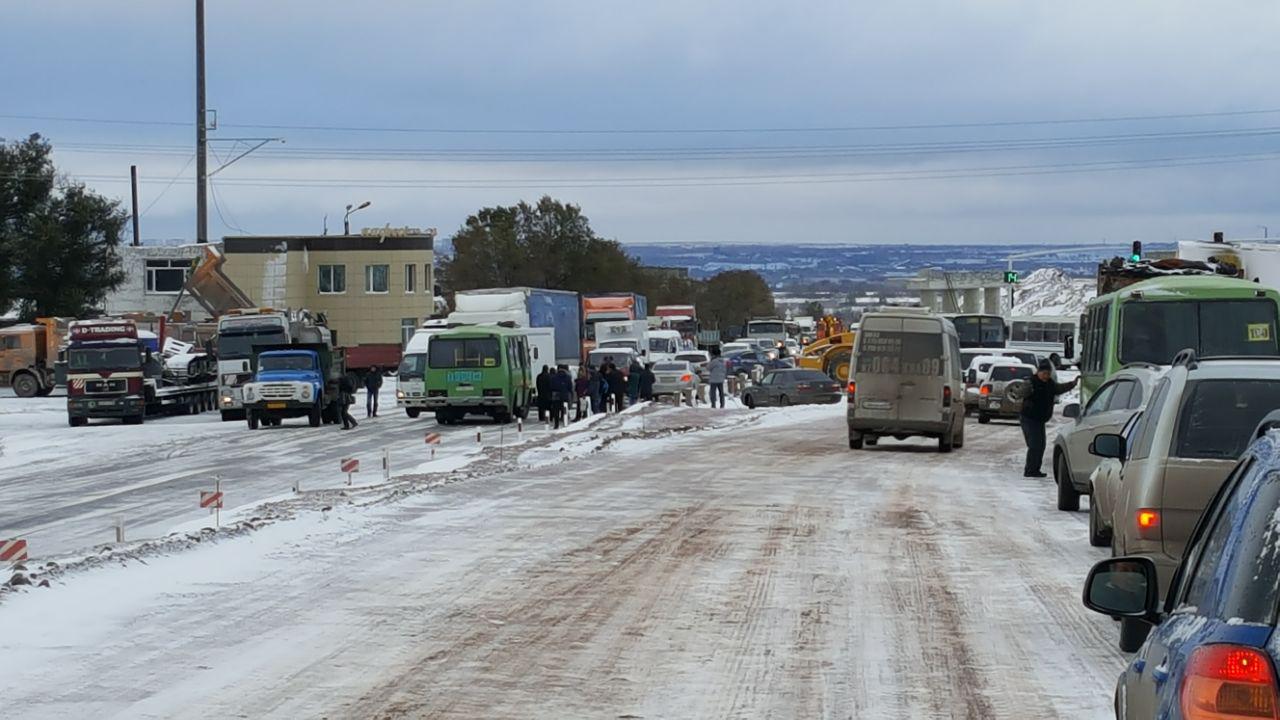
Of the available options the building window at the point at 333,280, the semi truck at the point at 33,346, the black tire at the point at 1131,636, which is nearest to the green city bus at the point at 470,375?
the semi truck at the point at 33,346

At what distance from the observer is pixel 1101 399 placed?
19.0 meters

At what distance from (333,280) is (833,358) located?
3584 cm

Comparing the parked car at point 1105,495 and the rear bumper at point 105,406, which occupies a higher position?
the parked car at point 1105,495

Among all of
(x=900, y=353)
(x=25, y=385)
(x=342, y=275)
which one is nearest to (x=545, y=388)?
(x=900, y=353)

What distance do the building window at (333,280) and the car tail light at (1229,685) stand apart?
92.4m

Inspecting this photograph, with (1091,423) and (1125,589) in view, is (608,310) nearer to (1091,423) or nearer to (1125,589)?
(1091,423)

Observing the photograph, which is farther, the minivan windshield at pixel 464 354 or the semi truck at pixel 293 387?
the minivan windshield at pixel 464 354

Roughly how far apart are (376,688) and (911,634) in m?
3.61

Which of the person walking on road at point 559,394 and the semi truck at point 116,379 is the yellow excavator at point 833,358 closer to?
the person walking on road at point 559,394

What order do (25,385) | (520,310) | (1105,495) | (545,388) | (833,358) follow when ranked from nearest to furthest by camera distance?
(1105,495), (545,388), (520,310), (25,385), (833,358)

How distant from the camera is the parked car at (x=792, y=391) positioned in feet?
185

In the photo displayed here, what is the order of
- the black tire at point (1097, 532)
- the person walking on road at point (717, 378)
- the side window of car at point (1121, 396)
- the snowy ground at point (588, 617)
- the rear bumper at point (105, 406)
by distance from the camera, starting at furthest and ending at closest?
the person walking on road at point (717, 378) < the rear bumper at point (105, 406) < the side window of car at point (1121, 396) < the black tire at point (1097, 532) < the snowy ground at point (588, 617)

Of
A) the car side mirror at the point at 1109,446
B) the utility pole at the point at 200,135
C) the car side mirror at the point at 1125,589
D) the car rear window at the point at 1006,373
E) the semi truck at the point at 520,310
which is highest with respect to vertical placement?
the utility pole at the point at 200,135

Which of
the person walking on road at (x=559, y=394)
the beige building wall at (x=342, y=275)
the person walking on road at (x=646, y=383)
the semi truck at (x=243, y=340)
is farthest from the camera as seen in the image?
the beige building wall at (x=342, y=275)
